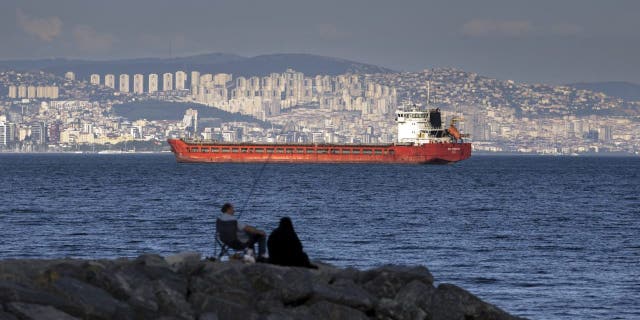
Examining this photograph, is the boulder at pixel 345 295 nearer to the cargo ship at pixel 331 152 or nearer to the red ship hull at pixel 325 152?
the cargo ship at pixel 331 152

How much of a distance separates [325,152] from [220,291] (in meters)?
101

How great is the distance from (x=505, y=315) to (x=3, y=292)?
6.15 metres

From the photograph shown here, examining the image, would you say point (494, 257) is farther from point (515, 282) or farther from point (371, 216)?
point (371, 216)

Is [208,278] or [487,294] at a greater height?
[208,278]

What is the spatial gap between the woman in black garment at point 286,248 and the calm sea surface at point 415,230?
3.77 metres

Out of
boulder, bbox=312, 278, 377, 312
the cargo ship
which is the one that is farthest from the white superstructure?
boulder, bbox=312, 278, 377, 312

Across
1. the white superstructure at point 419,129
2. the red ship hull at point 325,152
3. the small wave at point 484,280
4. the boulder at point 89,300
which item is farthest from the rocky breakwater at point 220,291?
the white superstructure at point 419,129

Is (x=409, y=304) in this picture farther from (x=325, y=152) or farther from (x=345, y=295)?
(x=325, y=152)

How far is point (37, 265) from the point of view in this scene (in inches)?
529

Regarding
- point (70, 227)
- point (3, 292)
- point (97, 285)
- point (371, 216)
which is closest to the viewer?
point (3, 292)

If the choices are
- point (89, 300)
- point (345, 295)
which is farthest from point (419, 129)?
point (89, 300)

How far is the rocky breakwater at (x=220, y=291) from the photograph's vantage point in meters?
12.6

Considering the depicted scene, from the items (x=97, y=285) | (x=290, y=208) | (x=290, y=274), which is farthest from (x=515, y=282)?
(x=290, y=208)

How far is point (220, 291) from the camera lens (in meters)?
13.4
